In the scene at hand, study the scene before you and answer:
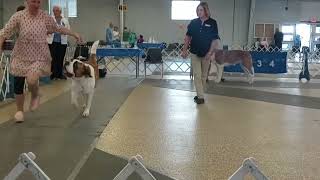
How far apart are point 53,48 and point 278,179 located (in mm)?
7159

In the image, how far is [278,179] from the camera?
334 cm

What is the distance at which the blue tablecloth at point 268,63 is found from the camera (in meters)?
12.0

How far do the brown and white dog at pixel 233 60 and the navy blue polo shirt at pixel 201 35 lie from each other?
359 cm

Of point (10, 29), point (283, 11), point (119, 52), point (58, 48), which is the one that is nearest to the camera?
point (10, 29)

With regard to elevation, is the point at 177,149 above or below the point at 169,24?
below

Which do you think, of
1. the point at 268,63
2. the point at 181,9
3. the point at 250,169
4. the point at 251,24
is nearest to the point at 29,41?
the point at 250,169

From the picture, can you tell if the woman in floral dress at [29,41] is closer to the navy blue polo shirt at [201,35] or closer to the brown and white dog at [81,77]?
the brown and white dog at [81,77]

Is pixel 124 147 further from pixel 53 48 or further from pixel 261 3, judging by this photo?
pixel 261 3

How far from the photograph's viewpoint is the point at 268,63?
1207 centimetres

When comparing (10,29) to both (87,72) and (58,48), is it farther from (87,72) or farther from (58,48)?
(58,48)

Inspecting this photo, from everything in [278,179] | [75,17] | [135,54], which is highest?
[75,17]

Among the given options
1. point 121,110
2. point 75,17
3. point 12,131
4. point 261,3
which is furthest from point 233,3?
point 12,131

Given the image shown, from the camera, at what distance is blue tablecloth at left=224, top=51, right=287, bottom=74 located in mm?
11992

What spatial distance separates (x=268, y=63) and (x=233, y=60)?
1599 mm
